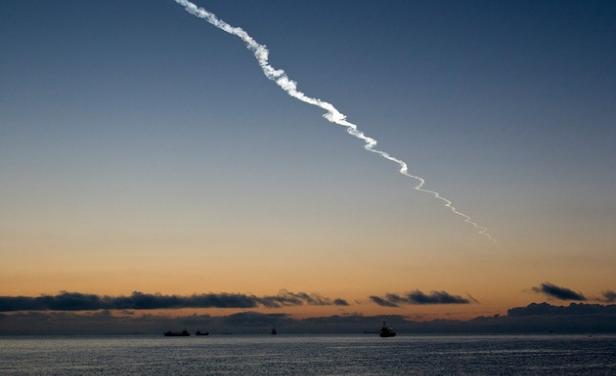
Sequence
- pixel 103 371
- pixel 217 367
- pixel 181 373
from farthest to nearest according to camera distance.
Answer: pixel 217 367 < pixel 103 371 < pixel 181 373

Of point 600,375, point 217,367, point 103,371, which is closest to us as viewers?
point 600,375

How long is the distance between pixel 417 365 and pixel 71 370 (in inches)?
3599

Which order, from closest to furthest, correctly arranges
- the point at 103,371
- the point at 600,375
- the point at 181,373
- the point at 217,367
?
the point at 600,375, the point at 181,373, the point at 103,371, the point at 217,367

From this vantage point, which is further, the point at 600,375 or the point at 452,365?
the point at 452,365

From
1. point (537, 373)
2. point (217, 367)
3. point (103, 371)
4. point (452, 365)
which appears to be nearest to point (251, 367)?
point (217, 367)

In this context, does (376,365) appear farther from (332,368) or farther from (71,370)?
(71,370)

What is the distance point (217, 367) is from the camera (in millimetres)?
191500

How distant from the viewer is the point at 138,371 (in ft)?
584

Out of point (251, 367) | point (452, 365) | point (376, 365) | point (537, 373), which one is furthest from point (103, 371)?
point (537, 373)

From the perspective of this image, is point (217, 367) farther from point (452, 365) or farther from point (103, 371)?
point (452, 365)

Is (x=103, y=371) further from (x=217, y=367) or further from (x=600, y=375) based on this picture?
(x=600, y=375)

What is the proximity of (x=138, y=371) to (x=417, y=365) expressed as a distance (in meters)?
74.7

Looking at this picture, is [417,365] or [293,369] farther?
[417,365]

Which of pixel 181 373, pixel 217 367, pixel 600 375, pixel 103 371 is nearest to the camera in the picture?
pixel 600 375
